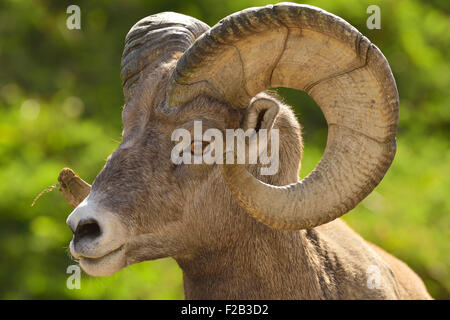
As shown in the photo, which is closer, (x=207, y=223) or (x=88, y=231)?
(x=88, y=231)

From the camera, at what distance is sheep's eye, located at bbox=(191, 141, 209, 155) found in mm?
4916

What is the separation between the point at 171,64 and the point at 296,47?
934mm

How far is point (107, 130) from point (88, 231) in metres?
13.1

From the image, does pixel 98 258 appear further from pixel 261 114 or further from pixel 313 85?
pixel 313 85

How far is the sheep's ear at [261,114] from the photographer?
4.79m

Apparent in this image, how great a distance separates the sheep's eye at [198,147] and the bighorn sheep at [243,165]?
0.31 feet

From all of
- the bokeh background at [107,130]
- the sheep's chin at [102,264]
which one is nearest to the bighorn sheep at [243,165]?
the sheep's chin at [102,264]

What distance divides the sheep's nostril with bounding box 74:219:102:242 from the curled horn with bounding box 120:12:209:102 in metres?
1.09

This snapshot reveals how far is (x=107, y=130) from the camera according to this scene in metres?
17.5

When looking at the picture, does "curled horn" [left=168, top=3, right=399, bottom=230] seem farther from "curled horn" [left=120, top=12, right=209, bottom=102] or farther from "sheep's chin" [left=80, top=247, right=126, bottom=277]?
"sheep's chin" [left=80, top=247, right=126, bottom=277]

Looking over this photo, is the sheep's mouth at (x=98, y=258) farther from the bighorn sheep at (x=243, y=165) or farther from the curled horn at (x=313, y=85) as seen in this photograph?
the curled horn at (x=313, y=85)

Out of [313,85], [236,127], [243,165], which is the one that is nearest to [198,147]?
[236,127]

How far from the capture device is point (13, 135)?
53.8 ft
